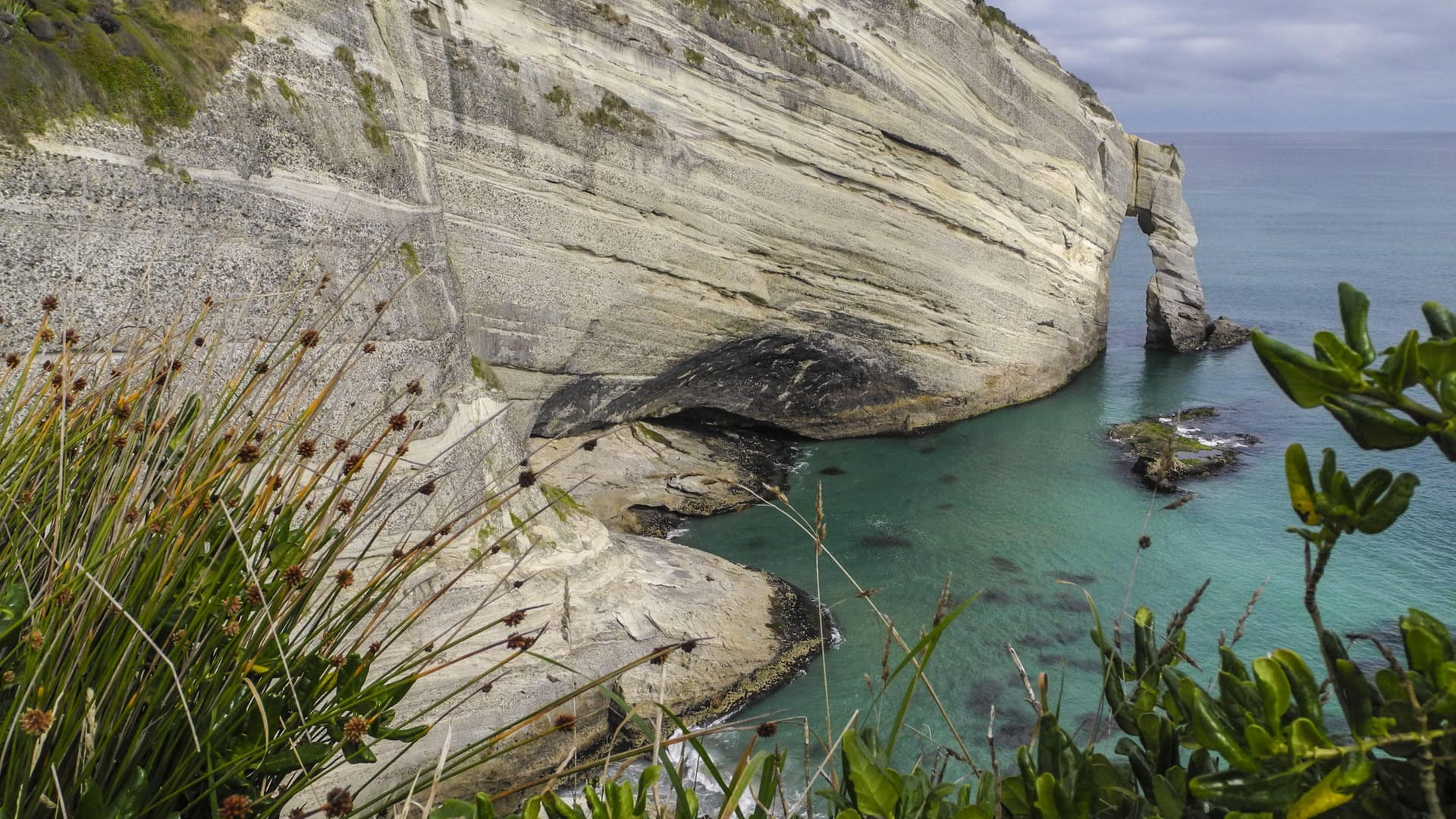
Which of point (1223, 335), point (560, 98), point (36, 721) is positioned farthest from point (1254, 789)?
point (1223, 335)

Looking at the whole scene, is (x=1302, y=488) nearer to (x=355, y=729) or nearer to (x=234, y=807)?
(x=355, y=729)

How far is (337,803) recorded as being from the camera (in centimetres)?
210

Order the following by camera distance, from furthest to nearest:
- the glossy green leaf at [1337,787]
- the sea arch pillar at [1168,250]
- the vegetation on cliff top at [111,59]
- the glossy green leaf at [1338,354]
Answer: the sea arch pillar at [1168,250] < the vegetation on cliff top at [111,59] < the glossy green leaf at [1338,354] < the glossy green leaf at [1337,787]

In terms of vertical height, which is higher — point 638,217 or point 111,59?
point 111,59

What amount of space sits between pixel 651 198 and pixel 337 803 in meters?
14.8

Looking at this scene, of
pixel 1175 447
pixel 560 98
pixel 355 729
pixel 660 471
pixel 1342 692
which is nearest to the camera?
pixel 1342 692

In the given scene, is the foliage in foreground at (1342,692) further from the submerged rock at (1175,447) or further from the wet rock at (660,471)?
the submerged rock at (1175,447)

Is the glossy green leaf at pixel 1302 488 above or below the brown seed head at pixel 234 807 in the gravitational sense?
above

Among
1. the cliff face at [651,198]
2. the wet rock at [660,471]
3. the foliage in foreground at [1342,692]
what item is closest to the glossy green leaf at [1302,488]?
the foliage in foreground at [1342,692]

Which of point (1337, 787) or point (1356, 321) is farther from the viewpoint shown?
point (1356, 321)

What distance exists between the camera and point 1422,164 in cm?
10931

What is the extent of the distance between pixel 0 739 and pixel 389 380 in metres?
A: 9.23

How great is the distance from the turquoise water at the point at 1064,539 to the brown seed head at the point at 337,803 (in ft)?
10.9

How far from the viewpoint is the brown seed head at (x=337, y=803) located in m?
2.10
